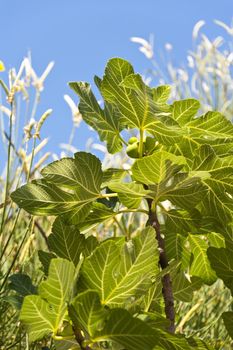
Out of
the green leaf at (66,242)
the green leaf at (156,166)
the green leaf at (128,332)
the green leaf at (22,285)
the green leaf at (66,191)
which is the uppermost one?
the green leaf at (66,191)

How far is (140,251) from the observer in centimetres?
43

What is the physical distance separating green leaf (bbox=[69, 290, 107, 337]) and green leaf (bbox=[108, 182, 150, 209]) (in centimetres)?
10

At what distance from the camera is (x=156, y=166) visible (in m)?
0.46

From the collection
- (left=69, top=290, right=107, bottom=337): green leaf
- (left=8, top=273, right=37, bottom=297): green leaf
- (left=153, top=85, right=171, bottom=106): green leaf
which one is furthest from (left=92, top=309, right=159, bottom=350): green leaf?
(left=153, top=85, right=171, bottom=106): green leaf

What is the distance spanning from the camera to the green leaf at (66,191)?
0.49 meters

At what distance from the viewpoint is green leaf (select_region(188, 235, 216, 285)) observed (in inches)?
22.3

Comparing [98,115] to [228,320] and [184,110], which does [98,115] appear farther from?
[228,320]

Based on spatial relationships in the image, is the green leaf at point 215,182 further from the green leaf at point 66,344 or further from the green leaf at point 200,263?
the green leaf at point 66,344

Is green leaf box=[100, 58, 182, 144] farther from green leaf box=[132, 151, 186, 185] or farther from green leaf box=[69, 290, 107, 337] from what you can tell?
green leaf box=[69, 290, 107, 337]

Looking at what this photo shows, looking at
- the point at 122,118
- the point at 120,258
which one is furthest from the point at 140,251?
the point at 122,118

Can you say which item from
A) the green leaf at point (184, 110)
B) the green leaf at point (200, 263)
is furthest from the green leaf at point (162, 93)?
the green leaf at point (200, 263)

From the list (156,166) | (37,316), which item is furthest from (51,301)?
(156,166)

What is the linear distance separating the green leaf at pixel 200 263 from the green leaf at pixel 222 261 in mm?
41

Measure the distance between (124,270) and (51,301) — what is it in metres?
0.05
